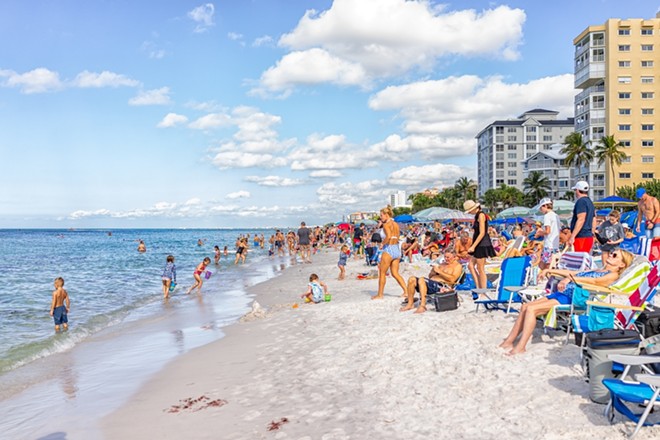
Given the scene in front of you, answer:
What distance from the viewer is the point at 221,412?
5.11m

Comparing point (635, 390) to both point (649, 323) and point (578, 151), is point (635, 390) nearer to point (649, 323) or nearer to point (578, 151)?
point (649, 323)

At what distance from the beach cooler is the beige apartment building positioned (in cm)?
5877

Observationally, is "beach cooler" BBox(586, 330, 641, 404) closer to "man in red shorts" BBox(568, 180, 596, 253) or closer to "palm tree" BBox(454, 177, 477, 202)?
"man in red shorts" BBox(568, 180, 596, 253)

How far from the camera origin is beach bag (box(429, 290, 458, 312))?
27.0 feet

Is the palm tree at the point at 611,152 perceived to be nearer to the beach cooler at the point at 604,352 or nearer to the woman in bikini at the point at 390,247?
the woman in bikini at the point at 390,247

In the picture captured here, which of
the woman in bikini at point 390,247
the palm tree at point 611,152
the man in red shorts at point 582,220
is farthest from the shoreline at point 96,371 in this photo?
the palm tree at point 611,152

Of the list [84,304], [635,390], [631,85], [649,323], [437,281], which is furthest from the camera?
[631,85]

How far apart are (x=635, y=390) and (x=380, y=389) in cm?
247

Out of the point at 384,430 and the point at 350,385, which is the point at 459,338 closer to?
the point at 350,385

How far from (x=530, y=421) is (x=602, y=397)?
1.96ft

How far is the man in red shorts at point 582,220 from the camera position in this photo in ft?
24.9

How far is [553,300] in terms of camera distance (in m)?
5.70

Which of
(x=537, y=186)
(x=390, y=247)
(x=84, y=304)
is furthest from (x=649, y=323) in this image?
(x=537, y=186)

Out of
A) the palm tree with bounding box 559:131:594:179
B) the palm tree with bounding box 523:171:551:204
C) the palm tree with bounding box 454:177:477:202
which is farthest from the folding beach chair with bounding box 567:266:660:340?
the palm tree with bounding box 454:177:477:202
